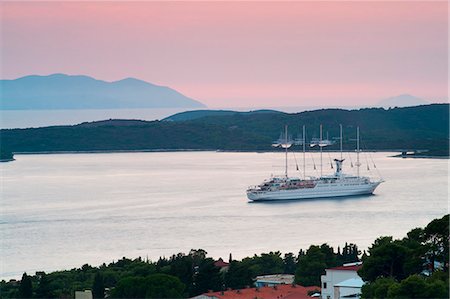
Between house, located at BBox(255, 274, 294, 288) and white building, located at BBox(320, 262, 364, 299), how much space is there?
56.9 inches

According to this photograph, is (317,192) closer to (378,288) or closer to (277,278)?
(277,278)

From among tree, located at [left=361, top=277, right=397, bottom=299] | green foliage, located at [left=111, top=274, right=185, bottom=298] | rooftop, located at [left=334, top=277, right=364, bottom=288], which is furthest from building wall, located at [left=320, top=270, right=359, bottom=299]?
tree, located at [left=361, top=277, right=397, bottom=299]

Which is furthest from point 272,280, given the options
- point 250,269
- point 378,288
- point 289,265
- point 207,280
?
point 378,288

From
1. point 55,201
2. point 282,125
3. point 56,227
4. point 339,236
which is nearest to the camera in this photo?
point 339,236

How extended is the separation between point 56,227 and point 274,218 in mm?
4584

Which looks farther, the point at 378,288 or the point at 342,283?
the point at 342,283

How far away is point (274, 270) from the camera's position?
12.0 metres

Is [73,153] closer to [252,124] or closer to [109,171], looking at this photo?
[252,124]

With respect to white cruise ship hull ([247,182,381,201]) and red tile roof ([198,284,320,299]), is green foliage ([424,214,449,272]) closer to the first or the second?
red tile roof ([198,284,320,299])

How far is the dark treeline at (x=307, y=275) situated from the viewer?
6809mm

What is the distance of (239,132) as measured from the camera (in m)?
61.0

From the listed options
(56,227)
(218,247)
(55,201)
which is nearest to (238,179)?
(55,201)

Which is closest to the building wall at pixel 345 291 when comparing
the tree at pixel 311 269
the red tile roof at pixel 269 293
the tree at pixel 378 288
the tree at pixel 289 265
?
the tree at pixel 378 288

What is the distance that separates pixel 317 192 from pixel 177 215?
720 cm
